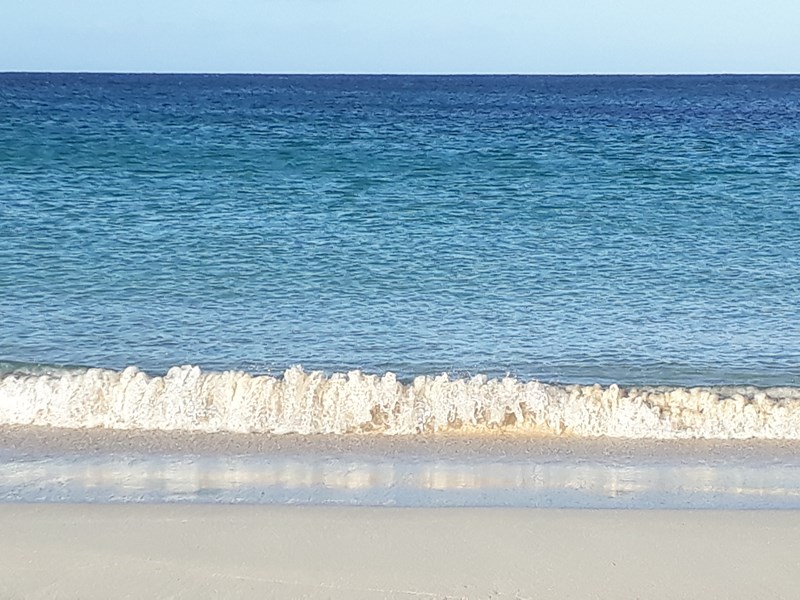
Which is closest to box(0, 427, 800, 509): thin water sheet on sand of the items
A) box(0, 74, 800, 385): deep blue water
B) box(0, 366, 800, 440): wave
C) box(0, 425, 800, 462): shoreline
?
box(0, 425, 800, 462): shoreline

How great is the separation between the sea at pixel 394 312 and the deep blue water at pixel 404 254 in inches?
1.7

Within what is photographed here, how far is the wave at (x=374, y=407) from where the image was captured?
6.85 m

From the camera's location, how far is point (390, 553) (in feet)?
15.7

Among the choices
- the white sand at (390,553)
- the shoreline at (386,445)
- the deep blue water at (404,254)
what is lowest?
the deep blue water at (404,254)

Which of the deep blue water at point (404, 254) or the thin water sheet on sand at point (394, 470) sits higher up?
the thin water sheet on sand at point (394, 470)

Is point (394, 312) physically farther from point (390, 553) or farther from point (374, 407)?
point (390, 553)

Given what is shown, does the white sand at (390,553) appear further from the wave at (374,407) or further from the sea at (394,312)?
the wave at (374,407)

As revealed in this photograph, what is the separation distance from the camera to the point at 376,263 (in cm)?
1196

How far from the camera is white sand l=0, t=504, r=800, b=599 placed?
4.49 m

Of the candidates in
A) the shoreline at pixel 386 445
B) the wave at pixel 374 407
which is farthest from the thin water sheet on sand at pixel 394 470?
the wave at pixel 374 407

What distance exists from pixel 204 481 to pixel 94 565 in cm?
114

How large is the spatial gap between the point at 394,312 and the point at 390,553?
16.9 feet

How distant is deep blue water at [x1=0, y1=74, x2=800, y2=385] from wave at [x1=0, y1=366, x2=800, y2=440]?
33.1 inches

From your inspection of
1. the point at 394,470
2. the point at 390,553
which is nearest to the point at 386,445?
the point at 394,470
